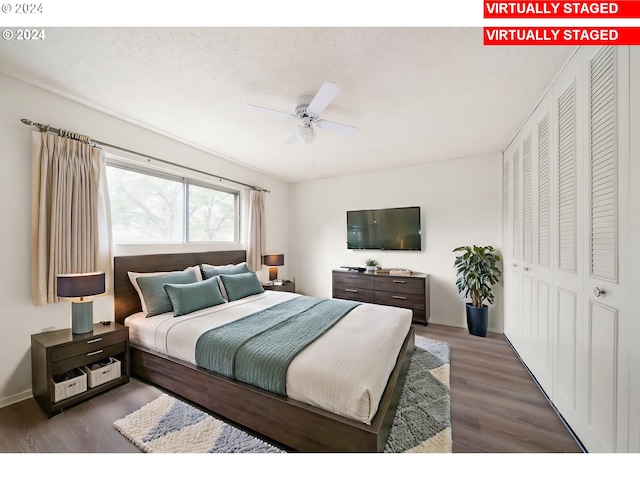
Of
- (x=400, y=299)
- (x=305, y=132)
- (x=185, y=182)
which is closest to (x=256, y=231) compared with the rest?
(x=185, y=182)

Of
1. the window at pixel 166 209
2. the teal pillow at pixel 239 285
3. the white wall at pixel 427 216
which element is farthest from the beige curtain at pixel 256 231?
the white wall at pixel 427 216

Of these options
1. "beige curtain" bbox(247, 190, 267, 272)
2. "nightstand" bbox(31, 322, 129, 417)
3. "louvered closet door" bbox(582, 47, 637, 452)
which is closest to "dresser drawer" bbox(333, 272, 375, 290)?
"beige curtain" bbox(247, 190, 267, 272)

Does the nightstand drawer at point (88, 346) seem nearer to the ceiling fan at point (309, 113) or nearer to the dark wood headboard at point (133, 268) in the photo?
the dark wood headboard at point (133, 268)

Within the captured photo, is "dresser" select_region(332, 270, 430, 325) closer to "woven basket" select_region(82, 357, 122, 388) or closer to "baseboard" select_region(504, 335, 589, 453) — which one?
"baseboard" select_region(504, 335, 589, 453)

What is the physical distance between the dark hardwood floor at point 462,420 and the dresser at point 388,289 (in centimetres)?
128

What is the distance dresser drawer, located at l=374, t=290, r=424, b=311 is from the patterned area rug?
161 centimetres

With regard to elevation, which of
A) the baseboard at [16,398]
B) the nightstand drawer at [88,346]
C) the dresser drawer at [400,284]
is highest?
the dresser drawer at [400,284]

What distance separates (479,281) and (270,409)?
2.99 m

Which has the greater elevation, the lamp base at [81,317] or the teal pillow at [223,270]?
the teal pillow at [223,270]

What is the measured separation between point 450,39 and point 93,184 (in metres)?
3.08

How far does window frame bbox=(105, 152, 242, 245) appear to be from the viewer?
8.62ft

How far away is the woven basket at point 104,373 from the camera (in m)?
1.94

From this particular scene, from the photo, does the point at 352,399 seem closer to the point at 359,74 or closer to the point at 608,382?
the point at 608,382
